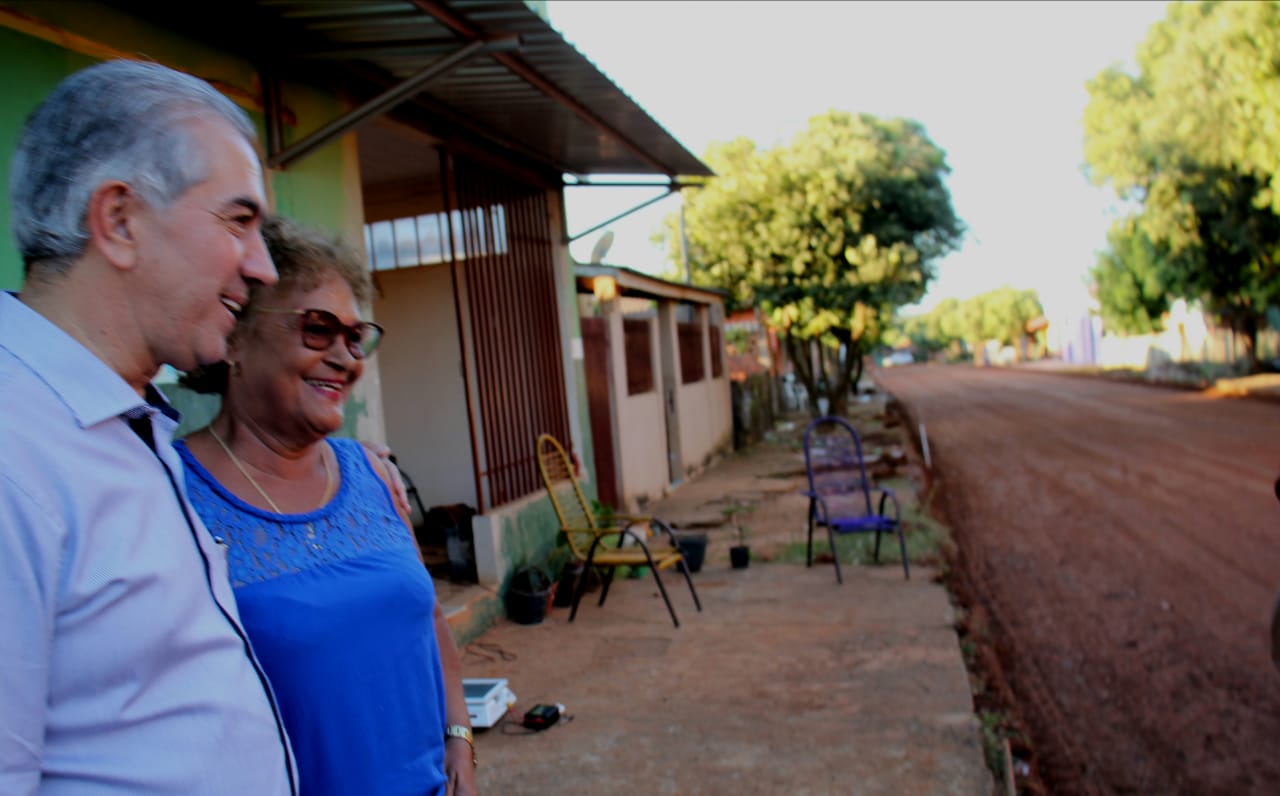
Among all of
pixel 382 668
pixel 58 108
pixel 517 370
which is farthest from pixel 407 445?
pixel 58 108

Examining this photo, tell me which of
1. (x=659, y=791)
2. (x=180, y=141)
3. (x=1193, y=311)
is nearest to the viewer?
(x=180, y=141)

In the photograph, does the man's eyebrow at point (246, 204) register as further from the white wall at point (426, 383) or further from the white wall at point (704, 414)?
the white wall at point (704, 414)

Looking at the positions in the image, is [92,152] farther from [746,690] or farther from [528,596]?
[528,596]

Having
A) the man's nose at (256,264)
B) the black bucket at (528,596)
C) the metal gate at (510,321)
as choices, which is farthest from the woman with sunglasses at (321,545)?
the metal gate at (510,321)

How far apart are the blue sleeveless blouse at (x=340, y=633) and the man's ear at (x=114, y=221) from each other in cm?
59

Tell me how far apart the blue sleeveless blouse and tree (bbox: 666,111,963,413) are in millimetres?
16789

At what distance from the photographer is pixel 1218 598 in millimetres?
6297

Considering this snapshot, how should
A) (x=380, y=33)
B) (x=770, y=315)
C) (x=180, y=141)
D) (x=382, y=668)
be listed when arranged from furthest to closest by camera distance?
(x=770, y=315)
(x=380, y=33)
(x=382, y=668)
(x=180, y=141)

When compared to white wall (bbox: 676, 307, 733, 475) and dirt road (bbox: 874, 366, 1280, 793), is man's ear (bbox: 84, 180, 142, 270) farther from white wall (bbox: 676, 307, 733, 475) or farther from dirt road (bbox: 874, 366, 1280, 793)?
white wall (bbox: 676, 307, 733, 475)

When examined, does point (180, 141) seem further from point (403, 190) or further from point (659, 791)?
point (403, 190)

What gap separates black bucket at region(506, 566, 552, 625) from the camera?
6078 millimetres

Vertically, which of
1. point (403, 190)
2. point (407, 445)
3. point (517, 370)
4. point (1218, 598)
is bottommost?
point (1218, 598)

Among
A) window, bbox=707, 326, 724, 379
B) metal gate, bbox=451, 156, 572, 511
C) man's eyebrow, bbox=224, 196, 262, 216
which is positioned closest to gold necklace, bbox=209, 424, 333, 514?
man's eyebrow, bbox=224, 196, 262, 216

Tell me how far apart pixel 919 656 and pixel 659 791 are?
204cm
